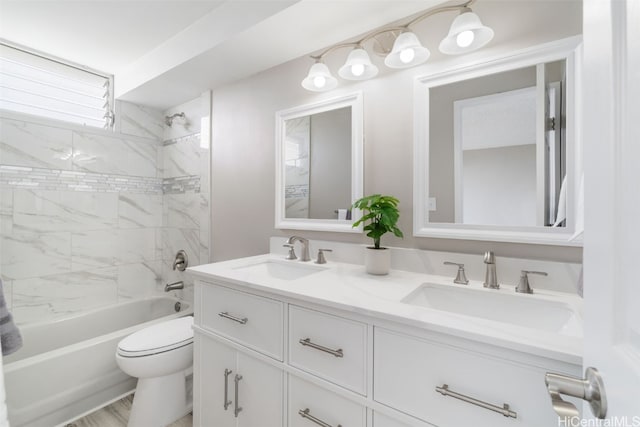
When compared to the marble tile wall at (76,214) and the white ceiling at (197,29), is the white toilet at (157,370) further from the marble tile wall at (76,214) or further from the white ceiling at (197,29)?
the white ceiling at (197,29)

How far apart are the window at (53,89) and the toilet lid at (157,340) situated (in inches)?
69.7

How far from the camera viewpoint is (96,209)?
2.30 metres

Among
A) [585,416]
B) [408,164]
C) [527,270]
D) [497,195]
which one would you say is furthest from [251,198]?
[585,416]

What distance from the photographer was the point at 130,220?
8.21 feet

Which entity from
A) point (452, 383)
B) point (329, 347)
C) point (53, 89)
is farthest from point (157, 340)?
point (53, 89)

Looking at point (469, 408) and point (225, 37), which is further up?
point (225, 37)

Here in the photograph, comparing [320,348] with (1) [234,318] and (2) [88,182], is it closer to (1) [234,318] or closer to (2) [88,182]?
(1) [234,318]

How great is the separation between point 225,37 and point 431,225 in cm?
146

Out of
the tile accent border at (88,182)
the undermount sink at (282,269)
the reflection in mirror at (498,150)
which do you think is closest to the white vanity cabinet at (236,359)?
the undermount sink at (282,269)

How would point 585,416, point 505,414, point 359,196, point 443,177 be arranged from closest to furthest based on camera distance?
point 585,416 → point 505,414 → point 443,177 → point 359,196

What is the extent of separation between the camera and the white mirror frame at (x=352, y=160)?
1484 millimetres

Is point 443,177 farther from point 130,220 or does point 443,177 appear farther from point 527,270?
point 130,220

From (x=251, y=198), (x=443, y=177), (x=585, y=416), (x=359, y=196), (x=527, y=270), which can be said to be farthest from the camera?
(x=251, y=198)

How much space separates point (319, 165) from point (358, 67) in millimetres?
548
